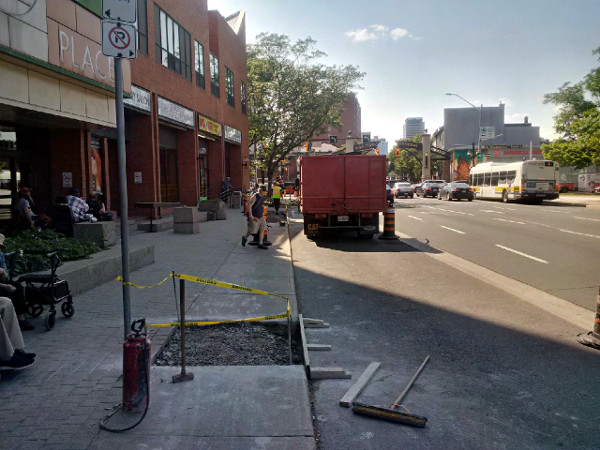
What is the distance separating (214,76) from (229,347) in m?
26.0

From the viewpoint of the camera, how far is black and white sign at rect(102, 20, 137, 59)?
400cm

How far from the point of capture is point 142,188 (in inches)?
778

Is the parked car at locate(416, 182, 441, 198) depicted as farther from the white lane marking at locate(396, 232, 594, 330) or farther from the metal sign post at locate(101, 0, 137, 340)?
the metal sign post at locate(101, 0, 137, 340)

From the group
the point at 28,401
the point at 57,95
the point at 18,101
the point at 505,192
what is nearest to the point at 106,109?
the point at 57,95

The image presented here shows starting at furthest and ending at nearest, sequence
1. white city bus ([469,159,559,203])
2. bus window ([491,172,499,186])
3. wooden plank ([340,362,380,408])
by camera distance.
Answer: bus window ([491,172,499,186]) → white city bus ([469,159,559,203]) → wooden plank ([340,362,380,408])

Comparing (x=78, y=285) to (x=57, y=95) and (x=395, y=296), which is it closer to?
(x=395, y=296)

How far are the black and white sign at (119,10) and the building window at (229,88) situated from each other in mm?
28772

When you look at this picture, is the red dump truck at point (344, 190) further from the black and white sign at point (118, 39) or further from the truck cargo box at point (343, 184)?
the black and white sign at point (118, 39)

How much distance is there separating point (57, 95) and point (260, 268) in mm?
6396

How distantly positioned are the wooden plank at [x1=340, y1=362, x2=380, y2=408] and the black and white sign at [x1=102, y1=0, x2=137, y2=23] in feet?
11.7

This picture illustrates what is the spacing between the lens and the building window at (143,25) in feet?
60.5

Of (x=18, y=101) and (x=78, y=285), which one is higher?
(x=18, y=101)

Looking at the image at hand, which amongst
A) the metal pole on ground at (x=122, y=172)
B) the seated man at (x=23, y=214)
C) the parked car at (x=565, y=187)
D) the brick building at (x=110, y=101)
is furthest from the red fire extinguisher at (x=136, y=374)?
the parked car at (x=565, y=187)

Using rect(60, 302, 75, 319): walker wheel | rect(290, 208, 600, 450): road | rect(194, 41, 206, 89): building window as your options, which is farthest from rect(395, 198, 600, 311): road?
rect(194, 41, 206, 89): building window
